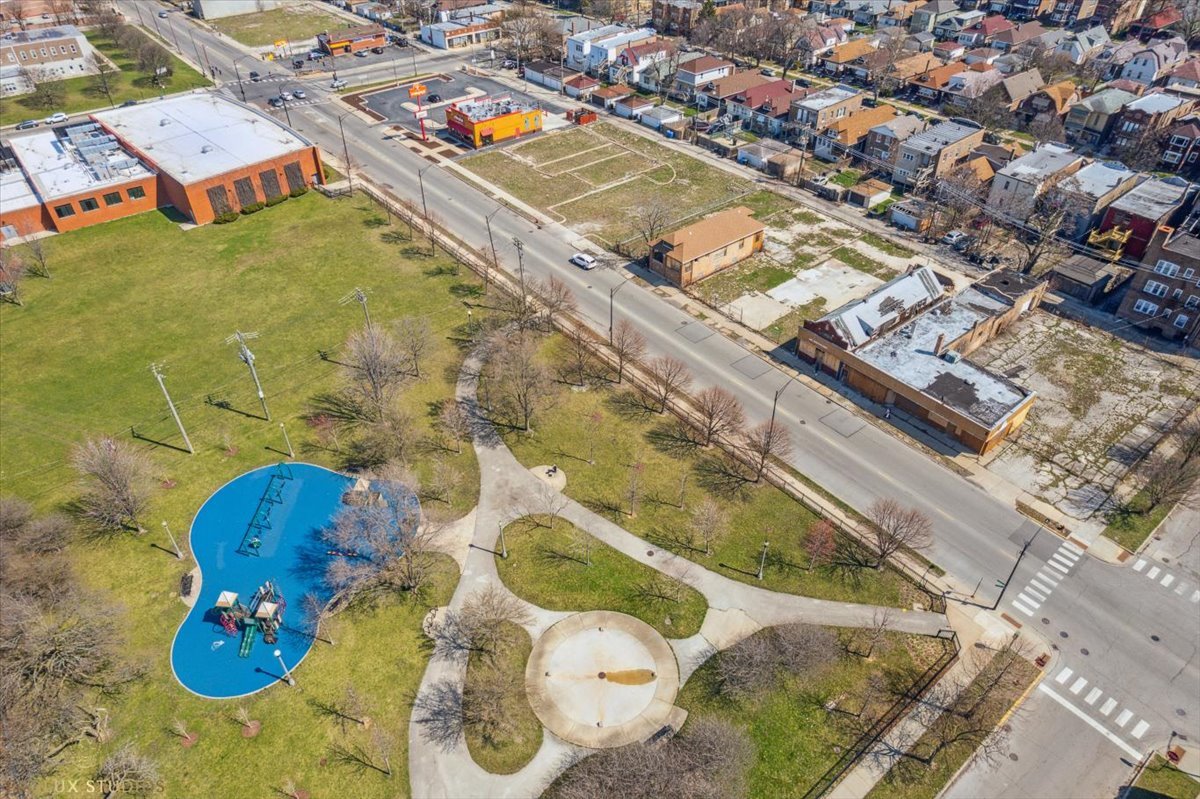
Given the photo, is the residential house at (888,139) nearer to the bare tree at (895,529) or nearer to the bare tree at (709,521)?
the bare tree at (895,529)

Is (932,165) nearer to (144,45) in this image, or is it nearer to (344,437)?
(344,437)

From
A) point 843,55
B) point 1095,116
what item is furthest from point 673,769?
point 843,55

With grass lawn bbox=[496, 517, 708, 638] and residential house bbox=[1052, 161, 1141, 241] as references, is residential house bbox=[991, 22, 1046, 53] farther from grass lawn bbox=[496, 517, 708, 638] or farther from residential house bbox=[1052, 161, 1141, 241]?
grass lawn bbox=[496, 517, 708, 638]

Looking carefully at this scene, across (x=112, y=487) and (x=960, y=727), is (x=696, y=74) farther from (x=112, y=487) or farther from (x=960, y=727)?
(x=960, y=727)

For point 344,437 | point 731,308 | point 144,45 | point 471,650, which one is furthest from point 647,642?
point 144,45

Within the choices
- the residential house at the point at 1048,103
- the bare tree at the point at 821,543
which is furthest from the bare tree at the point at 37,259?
the residential house at the point at 1048,103

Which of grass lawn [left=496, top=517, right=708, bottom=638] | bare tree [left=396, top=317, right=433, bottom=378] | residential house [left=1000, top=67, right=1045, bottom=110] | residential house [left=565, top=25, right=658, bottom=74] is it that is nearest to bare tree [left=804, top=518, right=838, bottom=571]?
grass lawn [left=496, top=517, right=708, bottom=638]
